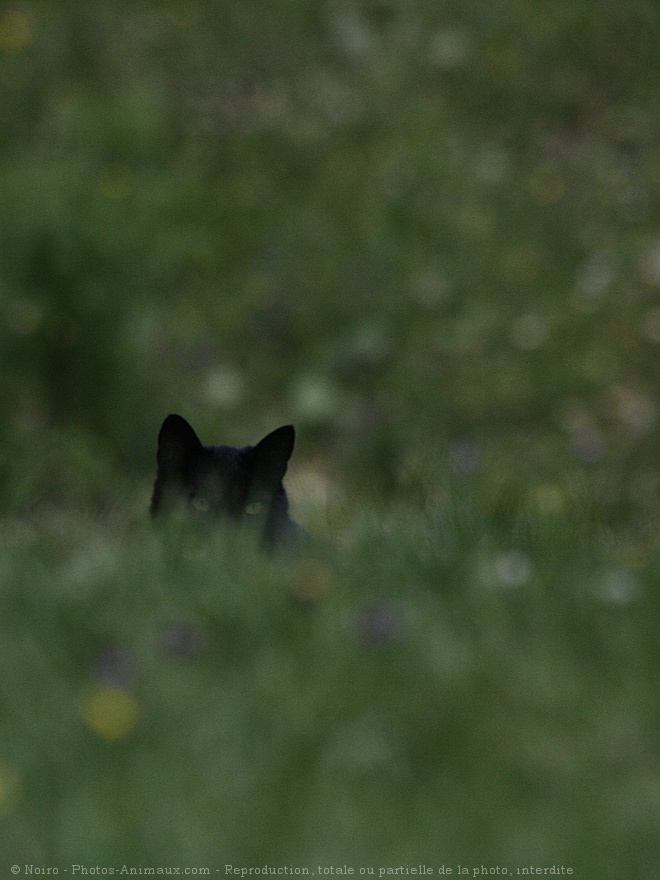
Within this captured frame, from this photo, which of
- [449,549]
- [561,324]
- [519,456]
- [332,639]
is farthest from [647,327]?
[332,639]

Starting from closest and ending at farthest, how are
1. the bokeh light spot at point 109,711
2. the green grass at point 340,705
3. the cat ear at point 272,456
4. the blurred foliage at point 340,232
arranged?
the green grass at point 340,705, the bokeh light spot at point 109,711, the cat ear at point 272,456, the blurred foliage at point 340,232

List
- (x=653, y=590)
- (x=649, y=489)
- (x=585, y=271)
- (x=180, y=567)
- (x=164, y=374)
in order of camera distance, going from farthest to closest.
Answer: (x=585, y=271) → (x=164, y=374) → (x=649, y=489) → (x=180, y=567) → (x=653, y=590)

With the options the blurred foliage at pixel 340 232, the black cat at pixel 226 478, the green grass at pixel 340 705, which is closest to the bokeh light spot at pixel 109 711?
the green grass at pixel 340 705

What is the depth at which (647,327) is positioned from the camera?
5883mm

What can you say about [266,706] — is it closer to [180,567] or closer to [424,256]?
[180,567]

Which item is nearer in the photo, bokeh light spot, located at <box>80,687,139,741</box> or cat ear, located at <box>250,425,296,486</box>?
bokeh light spot, located at <box>80,687,139,741</box>

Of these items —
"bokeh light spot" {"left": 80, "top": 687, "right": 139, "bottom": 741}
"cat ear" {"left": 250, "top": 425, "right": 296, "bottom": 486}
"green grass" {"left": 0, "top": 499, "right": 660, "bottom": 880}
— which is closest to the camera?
"green grass" {"left": 0, "top": 499, "right": 660, "bottom": 880}

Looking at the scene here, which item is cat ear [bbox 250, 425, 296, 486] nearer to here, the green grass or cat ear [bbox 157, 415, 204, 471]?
cat ear [bbox 157, 415, 204, 471]

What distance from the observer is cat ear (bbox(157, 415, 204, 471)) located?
7.88 ft

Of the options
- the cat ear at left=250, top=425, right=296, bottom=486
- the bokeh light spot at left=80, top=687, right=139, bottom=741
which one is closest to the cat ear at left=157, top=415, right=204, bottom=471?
the cat ear at left=250, top=425, right=296, bottom=486

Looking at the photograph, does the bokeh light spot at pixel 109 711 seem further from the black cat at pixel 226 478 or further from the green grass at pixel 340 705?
the black cat at pixel 226 478

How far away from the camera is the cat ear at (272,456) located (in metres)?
2.39

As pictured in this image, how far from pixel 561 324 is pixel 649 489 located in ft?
4.04

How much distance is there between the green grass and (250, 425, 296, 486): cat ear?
27cm
